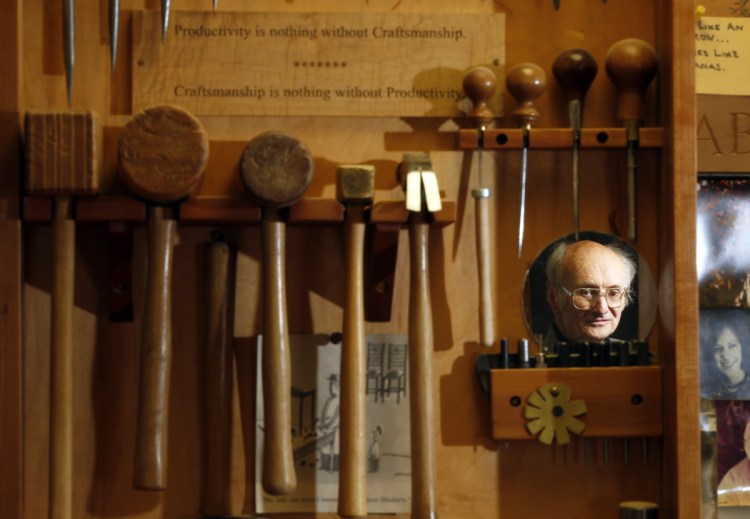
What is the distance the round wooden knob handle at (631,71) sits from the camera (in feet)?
4.82

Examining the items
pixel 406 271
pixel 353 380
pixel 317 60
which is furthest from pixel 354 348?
pixel 317 60

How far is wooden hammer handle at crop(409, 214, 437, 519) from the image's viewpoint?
1.43 m

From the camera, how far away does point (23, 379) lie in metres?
1.47

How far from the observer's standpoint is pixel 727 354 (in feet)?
5.09

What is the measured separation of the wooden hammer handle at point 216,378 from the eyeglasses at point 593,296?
0.43m

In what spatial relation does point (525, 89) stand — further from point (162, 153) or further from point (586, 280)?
point (162, 153)

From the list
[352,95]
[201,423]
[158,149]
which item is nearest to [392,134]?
[352,95]

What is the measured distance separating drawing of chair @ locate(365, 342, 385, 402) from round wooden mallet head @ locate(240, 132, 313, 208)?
23 cm

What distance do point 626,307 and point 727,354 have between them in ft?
0.53

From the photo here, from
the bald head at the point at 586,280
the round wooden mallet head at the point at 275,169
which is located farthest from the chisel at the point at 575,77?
the round wooden mallet head at the point at 275,169

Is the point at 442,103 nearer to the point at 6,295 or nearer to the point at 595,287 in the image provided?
the point at 595,287

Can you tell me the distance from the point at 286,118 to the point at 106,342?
365 millimetres

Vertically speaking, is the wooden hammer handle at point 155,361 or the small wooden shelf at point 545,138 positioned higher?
the small wooden shelf at point 545,138

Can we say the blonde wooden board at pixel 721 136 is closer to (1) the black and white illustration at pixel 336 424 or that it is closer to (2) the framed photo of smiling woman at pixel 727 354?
(2) the framed photo of smiling woman at pixel 727 354
